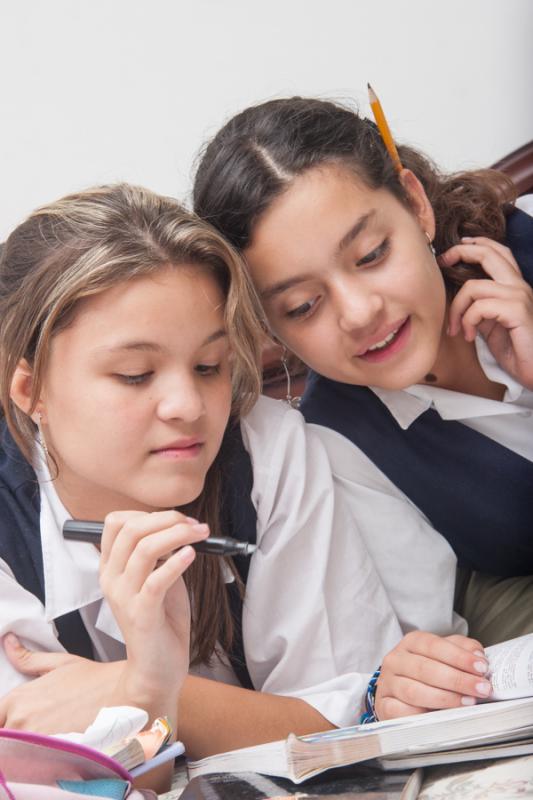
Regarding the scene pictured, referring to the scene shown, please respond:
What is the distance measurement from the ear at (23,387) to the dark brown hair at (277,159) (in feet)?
0.85

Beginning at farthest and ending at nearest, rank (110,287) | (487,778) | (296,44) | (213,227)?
(296,44) → (213,227) → (110,287) → (487,778)

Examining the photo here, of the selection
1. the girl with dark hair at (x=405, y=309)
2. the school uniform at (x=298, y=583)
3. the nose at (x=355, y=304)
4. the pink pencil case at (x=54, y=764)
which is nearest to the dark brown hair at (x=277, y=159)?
the girl with dark hair at (x=405, y=309)

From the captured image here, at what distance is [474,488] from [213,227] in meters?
0.43

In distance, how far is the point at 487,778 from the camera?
610mm

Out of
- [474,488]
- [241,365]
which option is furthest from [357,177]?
[474,488]

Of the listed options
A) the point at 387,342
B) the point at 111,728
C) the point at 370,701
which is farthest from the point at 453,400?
the point at 111,728

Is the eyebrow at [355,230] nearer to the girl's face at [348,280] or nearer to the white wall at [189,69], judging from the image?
the girl's face at [348,280]

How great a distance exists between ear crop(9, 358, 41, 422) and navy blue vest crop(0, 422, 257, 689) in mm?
99

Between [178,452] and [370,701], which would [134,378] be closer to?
[178,452]

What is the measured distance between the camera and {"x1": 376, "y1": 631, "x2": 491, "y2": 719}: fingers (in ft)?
2.77

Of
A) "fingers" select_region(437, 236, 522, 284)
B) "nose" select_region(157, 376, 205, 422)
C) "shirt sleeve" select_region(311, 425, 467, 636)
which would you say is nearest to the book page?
"shirt sleeve" select_region(311, 425, 467, 636)

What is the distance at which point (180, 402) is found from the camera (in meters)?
0.90

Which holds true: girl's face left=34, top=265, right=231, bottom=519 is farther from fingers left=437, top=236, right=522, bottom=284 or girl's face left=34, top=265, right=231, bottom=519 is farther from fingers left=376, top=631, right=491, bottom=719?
fingers left=437, top=236, right=522, bottom=284

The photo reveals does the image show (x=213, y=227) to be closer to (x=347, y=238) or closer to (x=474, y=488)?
(x=347, y=238)
